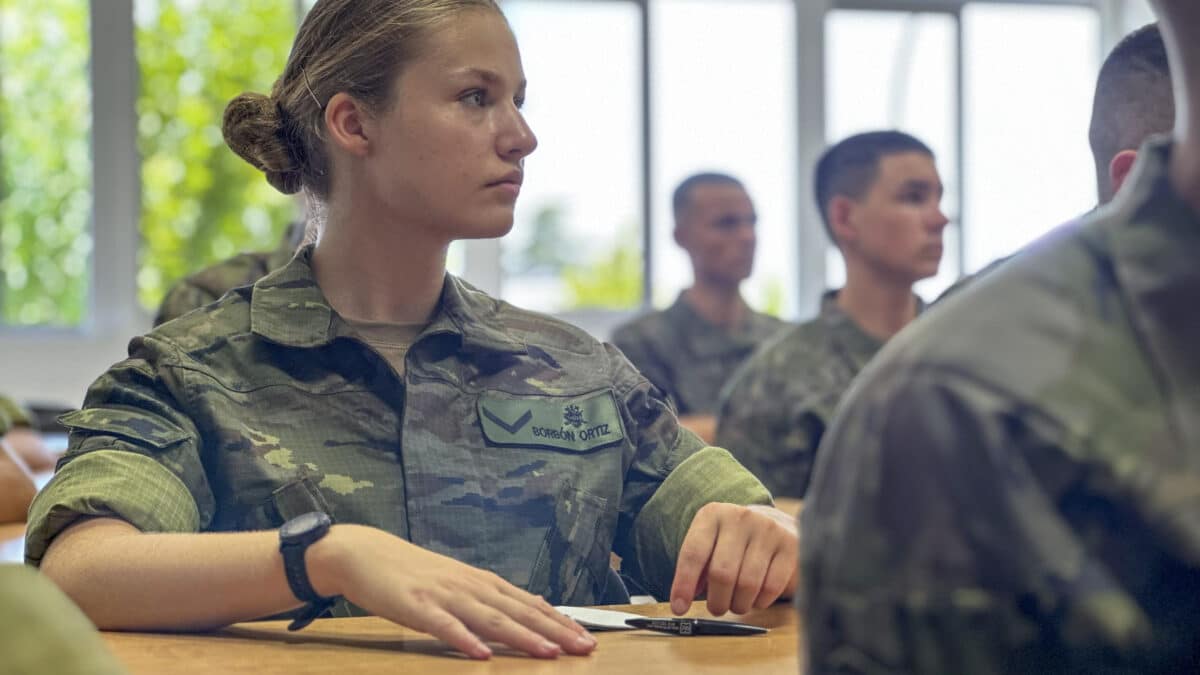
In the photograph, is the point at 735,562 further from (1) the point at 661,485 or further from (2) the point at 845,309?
(2) the point at 845,309

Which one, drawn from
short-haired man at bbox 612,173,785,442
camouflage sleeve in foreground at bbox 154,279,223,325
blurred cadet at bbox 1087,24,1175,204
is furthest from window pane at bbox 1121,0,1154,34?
blurred cadet at bbox 1087,24,1175,204

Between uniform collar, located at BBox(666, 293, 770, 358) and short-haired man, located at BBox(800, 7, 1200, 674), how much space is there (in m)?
4.73

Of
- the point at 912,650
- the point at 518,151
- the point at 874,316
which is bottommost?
the point at 874,316

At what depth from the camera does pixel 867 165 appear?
13.3ft

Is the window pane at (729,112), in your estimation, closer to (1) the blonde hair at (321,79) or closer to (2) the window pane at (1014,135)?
(2) the window pane at (1014,135)

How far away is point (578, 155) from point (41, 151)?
2.40 m

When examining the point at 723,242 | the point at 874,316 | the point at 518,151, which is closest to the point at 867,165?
the point at 874,316

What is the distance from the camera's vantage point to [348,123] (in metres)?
1.69

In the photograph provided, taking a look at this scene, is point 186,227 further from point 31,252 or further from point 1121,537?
point 1121,537

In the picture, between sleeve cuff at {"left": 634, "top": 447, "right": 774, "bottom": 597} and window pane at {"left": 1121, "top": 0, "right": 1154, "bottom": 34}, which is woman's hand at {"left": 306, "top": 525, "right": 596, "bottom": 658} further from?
window pane at {"left": 1121, "top": 0, "right": 1154, "bottom": 34}

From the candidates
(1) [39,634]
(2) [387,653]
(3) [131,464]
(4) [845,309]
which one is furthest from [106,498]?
(4) [845,309]

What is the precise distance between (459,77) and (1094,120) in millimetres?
924

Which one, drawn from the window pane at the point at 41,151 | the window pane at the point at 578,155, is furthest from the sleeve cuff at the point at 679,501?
the window pane at the point at 41,151

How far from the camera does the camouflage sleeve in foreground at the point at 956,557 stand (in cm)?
49
